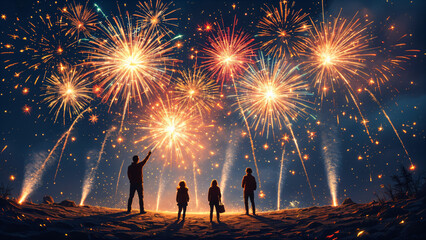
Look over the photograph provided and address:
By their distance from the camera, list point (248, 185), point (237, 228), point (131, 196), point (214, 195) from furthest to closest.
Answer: point (248, 185), point (214, 195), point (131, 196), point (237, 228)

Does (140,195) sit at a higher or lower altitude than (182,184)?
lower

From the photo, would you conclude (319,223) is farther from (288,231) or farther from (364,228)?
(364,228)

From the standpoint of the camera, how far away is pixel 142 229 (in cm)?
553

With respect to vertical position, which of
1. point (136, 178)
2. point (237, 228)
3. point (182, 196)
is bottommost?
point (237, 228)

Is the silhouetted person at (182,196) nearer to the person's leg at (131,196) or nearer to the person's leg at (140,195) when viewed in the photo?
the person's leg at (140,195)

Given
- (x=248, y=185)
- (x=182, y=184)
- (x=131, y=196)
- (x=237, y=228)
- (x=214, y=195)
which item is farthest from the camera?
(x=248, y=185)

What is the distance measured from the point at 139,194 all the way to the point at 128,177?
793 millimetres

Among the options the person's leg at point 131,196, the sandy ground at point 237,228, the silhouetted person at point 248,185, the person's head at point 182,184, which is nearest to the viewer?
the sandy ground at point 237,228

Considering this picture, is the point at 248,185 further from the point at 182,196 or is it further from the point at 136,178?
the point at 136,178

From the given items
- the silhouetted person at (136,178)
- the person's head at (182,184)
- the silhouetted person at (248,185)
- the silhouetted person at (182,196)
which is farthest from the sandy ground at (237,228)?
the silhouetted person at (248,185)

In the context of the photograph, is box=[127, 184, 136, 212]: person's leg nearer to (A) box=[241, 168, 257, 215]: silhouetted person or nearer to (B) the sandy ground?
(B) the sandy ground

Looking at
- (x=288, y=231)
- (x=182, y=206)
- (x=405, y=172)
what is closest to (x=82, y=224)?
(x=182, y=206)

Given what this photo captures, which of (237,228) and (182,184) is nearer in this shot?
(237,228)

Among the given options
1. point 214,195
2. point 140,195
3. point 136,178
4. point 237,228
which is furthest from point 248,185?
point 136,178
